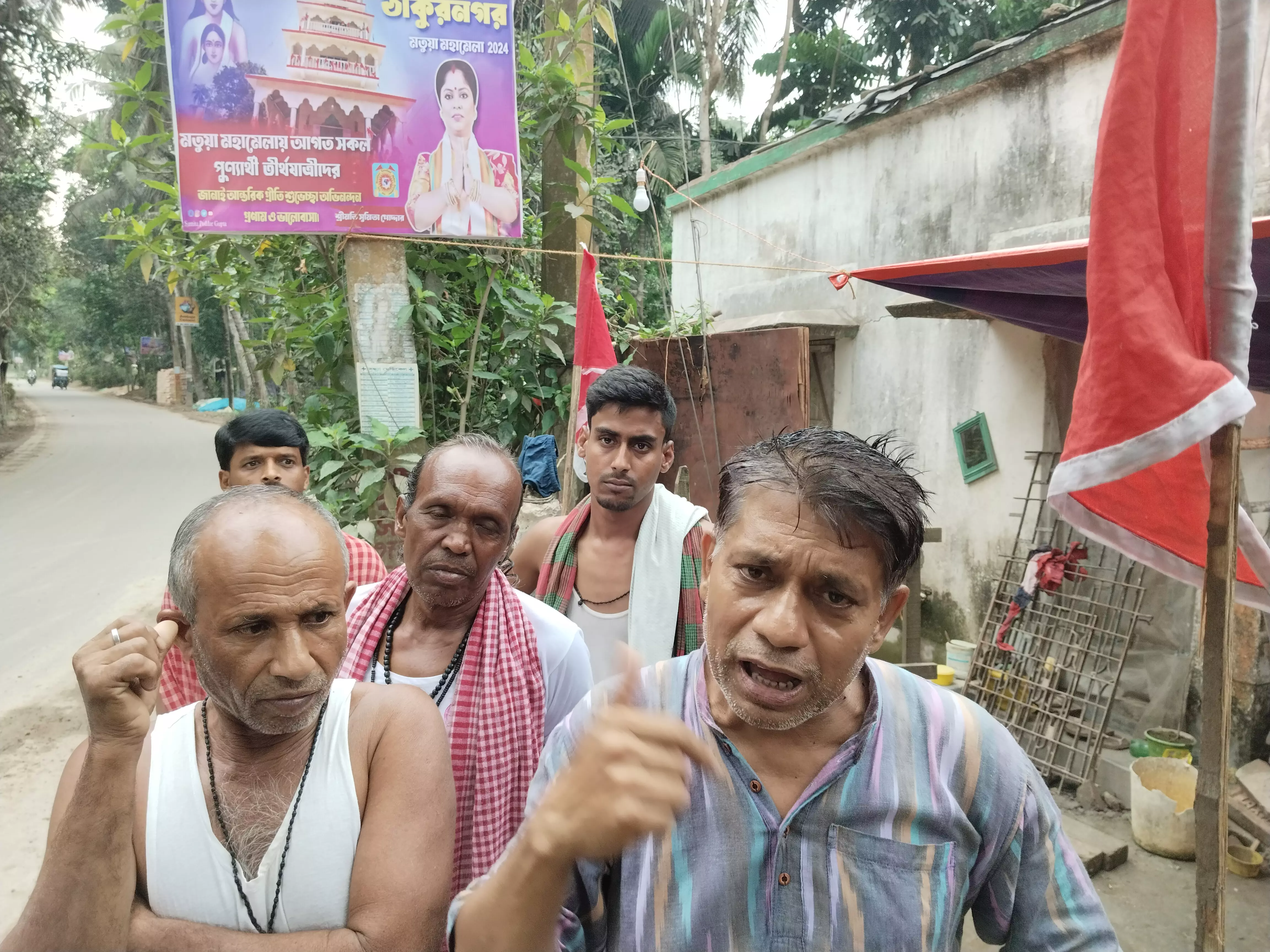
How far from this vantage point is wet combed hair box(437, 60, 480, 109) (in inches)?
170

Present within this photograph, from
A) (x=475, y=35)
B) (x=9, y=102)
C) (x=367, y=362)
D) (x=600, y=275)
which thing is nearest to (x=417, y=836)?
(x=367, y=362)

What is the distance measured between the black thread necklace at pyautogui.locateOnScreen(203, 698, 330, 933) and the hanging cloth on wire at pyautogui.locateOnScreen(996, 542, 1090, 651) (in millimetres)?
4782

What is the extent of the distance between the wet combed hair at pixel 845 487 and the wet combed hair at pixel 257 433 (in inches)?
83.4

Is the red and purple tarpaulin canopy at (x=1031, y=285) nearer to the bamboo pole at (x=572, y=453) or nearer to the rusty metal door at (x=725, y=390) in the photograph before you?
the bamboo pole at (x=572, y=453)

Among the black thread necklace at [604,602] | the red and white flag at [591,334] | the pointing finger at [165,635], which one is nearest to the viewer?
the pointing finger at [165,635]

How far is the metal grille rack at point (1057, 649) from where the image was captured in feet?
15.8

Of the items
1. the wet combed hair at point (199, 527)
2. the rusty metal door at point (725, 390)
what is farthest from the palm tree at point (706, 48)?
the wet combed hair at point (199, 527)

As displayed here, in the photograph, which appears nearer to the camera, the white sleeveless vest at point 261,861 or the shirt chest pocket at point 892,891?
the shirt chest pocket at point 892,891

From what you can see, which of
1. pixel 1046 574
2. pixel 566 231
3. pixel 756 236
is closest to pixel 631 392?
pixel 566 231

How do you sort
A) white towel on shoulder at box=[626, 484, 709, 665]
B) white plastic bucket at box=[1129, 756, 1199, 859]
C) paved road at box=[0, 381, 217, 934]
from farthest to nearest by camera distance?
paved road at box=[0, 381, 217, 934]
white plastic bucket at box=[1129, 756, 1199, 859]
white towel on shoulder at box=[626, 484, 709, 665]

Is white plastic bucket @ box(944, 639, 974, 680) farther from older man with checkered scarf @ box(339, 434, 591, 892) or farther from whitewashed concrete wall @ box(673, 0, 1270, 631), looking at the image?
older man with checkered scarf @ box(339, 434, 591, 892)

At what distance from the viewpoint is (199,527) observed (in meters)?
1.42

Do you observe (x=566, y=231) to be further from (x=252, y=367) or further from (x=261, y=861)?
(x=252, y=367)

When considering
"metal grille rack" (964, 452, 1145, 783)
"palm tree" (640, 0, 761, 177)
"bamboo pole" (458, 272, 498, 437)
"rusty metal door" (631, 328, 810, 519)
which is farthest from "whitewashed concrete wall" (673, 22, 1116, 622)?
"palm tree" (640, 0, 761, 177)
